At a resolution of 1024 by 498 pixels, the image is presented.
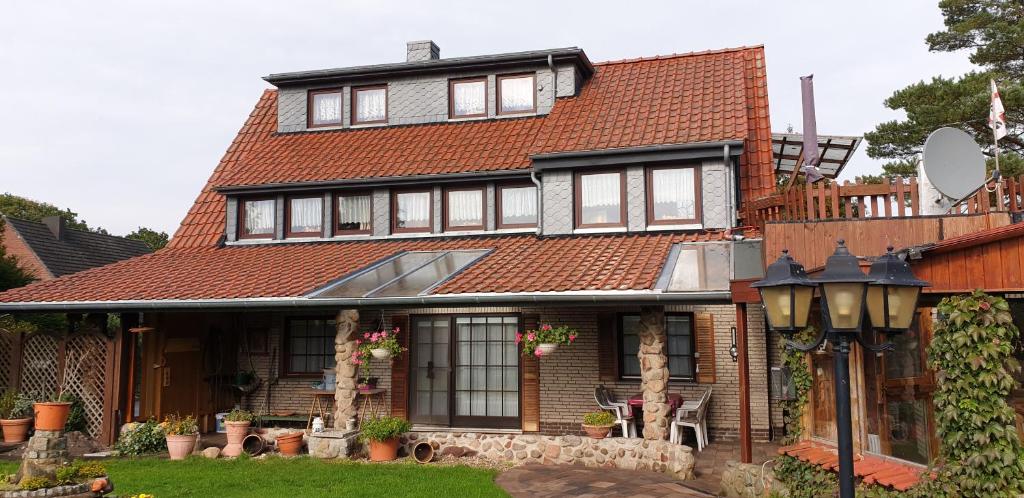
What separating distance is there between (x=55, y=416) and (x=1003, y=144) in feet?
78.5

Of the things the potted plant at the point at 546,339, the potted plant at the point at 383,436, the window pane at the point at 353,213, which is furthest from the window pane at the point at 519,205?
the potted plant at the point at 383,436

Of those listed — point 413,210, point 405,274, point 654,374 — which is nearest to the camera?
point 654,374

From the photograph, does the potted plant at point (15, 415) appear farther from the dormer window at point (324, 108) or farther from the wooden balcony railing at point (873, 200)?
the wooden balcony railing at point (873, 200)

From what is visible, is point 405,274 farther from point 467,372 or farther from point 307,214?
point 307,214

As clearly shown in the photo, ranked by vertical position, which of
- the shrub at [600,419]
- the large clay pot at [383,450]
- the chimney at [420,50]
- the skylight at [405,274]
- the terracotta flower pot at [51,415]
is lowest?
the large clay pot at [383,450]

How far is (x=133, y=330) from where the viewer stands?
41.8 ft

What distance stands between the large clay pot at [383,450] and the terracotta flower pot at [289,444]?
4.54 feet

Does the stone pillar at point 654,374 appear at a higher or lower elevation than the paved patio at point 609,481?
higher

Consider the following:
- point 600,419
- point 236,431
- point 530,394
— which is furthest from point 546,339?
point 236,431

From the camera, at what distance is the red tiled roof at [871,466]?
6.81m

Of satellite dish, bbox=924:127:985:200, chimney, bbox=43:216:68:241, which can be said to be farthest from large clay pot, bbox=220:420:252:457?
chimney, bbox=43:216:68:241

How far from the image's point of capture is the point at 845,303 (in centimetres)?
426

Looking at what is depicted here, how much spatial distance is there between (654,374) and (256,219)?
942 cm

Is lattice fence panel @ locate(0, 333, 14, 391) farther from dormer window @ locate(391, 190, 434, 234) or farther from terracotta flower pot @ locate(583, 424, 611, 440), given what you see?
terracotta flower pot @ locate(583, 424, 611, 440)
